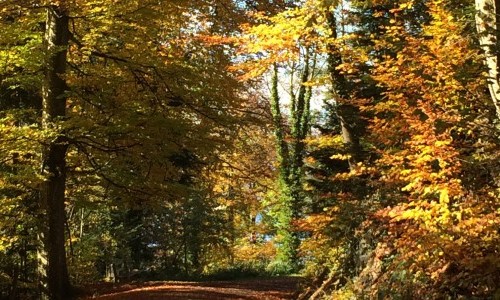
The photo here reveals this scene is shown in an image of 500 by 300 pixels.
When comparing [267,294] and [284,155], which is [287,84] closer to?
[284,155]

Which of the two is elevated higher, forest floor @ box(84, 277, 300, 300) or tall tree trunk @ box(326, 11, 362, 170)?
tall tree trunk @ box(326, 11, 362, 170)

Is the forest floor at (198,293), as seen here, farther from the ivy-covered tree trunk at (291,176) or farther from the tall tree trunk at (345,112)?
the ivy-covered tree trunk at (291,176)

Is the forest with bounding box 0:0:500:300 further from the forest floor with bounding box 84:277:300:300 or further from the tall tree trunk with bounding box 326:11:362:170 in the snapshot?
the forest floor with bounding box 84:277:300:300

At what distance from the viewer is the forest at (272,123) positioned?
562 centimetres

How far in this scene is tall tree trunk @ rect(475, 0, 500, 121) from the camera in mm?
4566

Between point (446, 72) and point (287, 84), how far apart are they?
2026 cm

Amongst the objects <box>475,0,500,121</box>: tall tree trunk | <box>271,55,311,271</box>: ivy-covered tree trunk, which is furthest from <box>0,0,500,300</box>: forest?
<box>271,55,311,271</box>: ivy-covered tree trunk

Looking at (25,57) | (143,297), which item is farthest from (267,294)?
(25,57)

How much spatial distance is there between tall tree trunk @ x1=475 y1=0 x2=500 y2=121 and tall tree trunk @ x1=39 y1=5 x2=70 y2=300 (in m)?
8.13

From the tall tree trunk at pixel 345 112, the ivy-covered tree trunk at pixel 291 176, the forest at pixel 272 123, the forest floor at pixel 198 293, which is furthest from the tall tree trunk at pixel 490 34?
the ivy-covered tree trunk at pixel 291 176

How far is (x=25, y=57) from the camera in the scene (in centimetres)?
922

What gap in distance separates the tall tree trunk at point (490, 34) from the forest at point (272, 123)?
0.02 metres

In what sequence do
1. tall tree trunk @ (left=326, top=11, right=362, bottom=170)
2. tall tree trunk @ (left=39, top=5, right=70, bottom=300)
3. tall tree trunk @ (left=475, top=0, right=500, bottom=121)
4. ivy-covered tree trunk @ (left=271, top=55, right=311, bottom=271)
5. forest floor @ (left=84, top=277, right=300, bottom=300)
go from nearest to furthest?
1. tall tree trunk @ (left=475, top=0, right=500, bottom=121)
2. forest floor @ (left=84, top=277, right=300, bottom=300)
3. tall tree trunk @ (left=39, top=5, right=70, bottom=300)
4. tall tree trunk @ (left=326, top=11, right=362, bottom=170)
5. ivy-covered tree trunk @ (left=271, top=55, right=311, bottom=271)

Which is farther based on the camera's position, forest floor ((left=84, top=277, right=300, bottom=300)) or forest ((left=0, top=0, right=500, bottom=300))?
forest floor ((left=84, top=277, right=300, bottom=300))
